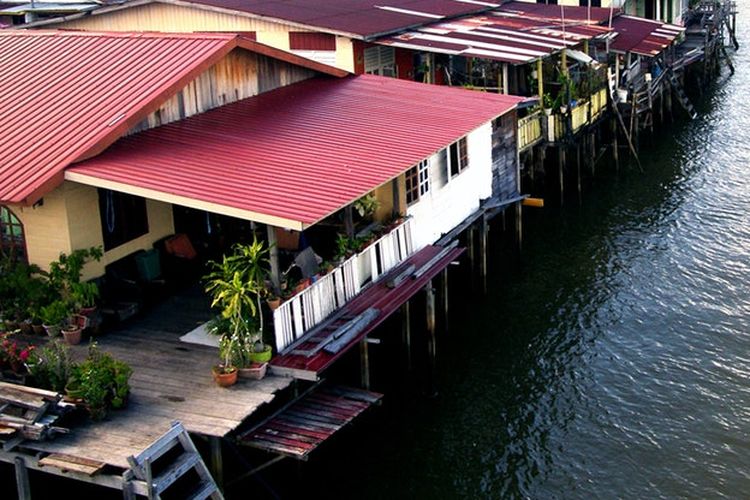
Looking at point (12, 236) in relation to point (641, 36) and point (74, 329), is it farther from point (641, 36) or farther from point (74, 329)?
point (641, 36)

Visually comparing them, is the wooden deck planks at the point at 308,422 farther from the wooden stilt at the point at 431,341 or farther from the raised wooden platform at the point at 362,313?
the wooden stilt at the point at 431,341

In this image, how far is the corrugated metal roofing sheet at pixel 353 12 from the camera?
3312 centimetres

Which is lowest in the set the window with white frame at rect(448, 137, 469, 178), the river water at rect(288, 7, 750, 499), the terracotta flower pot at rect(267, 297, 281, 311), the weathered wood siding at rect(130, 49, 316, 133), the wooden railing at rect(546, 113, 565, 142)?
the river water at rect(288, 7, 750, 499)

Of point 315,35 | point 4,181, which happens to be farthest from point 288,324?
point 315,35

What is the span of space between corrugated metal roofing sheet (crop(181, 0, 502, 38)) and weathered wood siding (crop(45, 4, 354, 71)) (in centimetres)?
33

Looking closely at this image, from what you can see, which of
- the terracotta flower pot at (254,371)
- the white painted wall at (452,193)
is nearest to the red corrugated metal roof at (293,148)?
the white painted wall at (452,193)

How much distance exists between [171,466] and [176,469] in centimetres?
13

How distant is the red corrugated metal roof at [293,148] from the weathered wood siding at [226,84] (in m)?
0.24

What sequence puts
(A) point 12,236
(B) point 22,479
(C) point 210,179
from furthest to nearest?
(A) point 12,236
(C) point 210,179
(B) point 22,479

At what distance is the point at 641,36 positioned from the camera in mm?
46281

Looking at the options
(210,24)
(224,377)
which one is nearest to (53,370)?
(224,377)

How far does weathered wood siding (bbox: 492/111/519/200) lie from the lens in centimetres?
2877

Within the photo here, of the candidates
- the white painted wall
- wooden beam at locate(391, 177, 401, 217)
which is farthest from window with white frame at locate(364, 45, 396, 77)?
wooden beam at locate(391, 177, 401, 217)

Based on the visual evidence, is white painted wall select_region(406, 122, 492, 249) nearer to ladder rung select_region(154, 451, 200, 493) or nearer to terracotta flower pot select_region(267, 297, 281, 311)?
terracotta flower pot select_region(267, 297, 281, 311)
